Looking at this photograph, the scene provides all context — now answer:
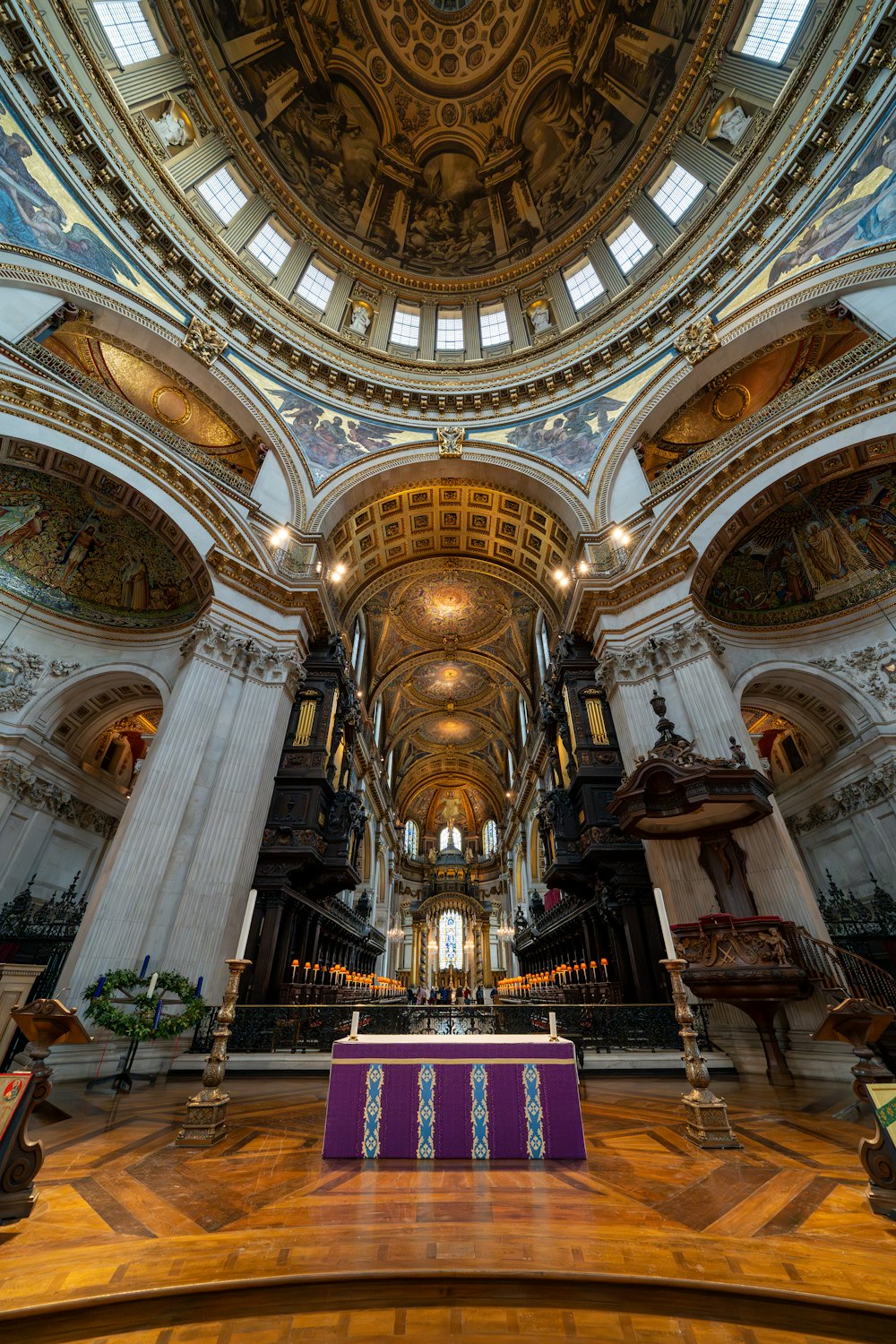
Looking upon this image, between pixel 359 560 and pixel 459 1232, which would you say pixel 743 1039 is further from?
pixel 359 560

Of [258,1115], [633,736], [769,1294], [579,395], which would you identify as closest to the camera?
[769,1294]

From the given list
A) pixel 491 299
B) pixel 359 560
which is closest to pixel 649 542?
pixel 359 560

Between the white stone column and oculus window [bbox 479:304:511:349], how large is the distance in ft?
54.5

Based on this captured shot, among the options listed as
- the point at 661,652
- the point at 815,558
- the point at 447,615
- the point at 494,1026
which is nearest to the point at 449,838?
the point at 447,615

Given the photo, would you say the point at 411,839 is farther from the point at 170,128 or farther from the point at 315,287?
the point at 170,128

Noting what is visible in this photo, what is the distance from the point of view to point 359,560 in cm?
1798

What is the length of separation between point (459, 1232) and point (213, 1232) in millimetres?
1201

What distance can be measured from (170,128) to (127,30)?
6.89 ft

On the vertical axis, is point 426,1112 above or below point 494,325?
below

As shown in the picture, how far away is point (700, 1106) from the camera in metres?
4.00

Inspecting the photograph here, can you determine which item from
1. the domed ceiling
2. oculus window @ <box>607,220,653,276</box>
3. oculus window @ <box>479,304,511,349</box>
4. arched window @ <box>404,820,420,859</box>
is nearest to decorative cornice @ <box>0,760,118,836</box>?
the domed ceiling

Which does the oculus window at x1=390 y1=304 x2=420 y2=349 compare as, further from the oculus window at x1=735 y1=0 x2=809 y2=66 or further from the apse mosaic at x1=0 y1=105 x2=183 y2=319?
the oculus window at x1=735 y1=0 x2=809 y2=66

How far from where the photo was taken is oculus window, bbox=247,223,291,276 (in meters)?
17.7

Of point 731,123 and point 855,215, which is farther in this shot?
point 731,123
